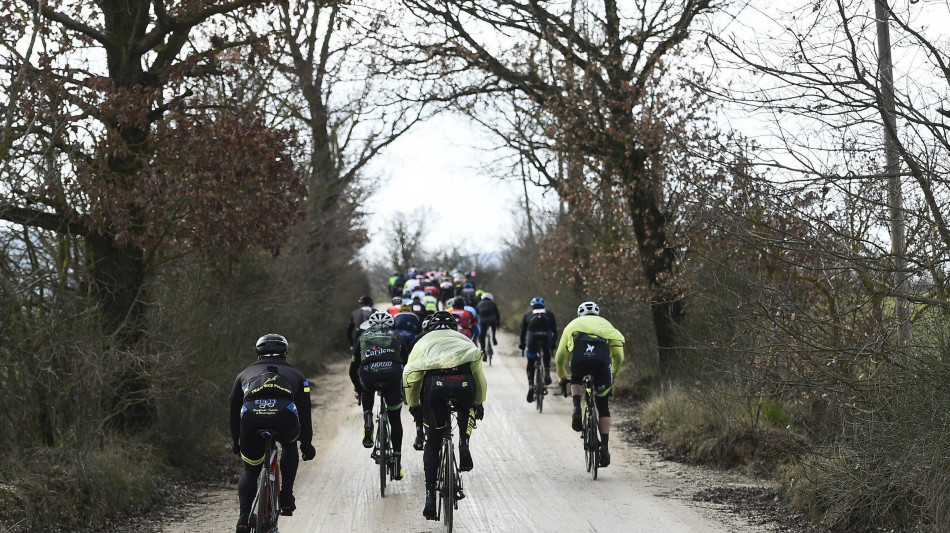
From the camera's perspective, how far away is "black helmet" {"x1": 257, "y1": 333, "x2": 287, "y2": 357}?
27.2ft

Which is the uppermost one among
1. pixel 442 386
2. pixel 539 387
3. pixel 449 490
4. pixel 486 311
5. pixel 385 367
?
pixel 486 311

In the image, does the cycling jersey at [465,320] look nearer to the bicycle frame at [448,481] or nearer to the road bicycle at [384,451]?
the road bicycle at [384,451]

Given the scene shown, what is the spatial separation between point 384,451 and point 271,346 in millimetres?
3565

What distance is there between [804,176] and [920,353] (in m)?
1.68

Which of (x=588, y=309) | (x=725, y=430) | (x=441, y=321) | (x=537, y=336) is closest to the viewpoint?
(x=441, y=321)

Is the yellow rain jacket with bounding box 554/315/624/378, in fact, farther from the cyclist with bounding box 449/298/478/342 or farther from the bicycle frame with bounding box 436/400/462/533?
the cyclist with bounding box 449/298/478/342

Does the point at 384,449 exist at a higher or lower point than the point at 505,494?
higher

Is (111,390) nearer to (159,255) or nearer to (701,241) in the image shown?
(159,255)

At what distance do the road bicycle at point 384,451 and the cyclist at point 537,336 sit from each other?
22.9 feet

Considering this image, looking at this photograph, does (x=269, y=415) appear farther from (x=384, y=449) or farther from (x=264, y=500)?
(x=384, y=449)

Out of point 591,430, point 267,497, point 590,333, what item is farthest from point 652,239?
point 267,497

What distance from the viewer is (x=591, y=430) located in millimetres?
12297

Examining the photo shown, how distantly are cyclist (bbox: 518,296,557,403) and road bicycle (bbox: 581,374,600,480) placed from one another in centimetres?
619

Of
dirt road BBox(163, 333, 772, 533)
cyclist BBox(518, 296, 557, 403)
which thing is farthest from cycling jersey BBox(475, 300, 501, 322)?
dirt road BBox(163, 333, 772, 533)
